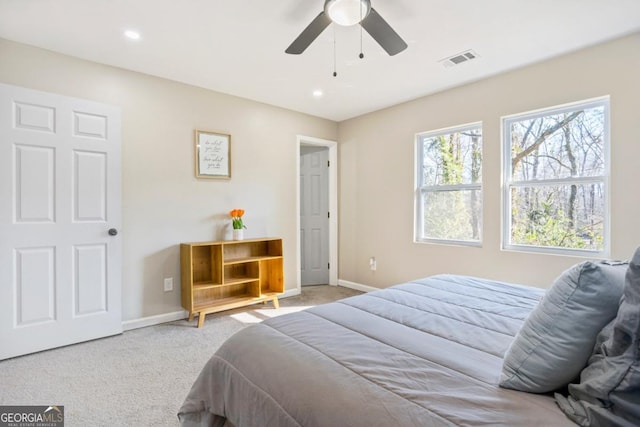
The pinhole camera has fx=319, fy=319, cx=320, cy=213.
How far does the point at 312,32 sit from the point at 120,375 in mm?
2599

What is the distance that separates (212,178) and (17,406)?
2350 millimetres

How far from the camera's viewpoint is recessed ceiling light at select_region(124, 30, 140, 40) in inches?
95.1

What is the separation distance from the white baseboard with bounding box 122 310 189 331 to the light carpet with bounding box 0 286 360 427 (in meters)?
0.07

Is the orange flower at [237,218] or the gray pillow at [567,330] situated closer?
the gray pillow at [567,330]

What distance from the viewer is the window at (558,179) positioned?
8.78ft

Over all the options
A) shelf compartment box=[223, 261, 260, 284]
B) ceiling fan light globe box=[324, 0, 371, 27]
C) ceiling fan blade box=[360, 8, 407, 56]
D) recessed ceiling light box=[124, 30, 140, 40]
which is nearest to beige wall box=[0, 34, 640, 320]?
shelf compartment box=[223, 261, 260, 284]

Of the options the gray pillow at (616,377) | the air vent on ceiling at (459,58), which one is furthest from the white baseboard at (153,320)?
the air vent on ceiling at (459,58)

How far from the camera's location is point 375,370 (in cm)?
103

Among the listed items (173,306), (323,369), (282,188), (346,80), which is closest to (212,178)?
(282,188)

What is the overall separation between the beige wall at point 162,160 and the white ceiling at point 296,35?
0.53 feet

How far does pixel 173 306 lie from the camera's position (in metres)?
3.32

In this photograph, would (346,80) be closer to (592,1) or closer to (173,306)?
(592,1)

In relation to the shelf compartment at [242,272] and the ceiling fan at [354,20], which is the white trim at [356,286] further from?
the ceiling fan at [354,20]

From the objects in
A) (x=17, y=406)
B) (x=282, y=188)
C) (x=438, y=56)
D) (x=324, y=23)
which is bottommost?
(x=17, y=406)
